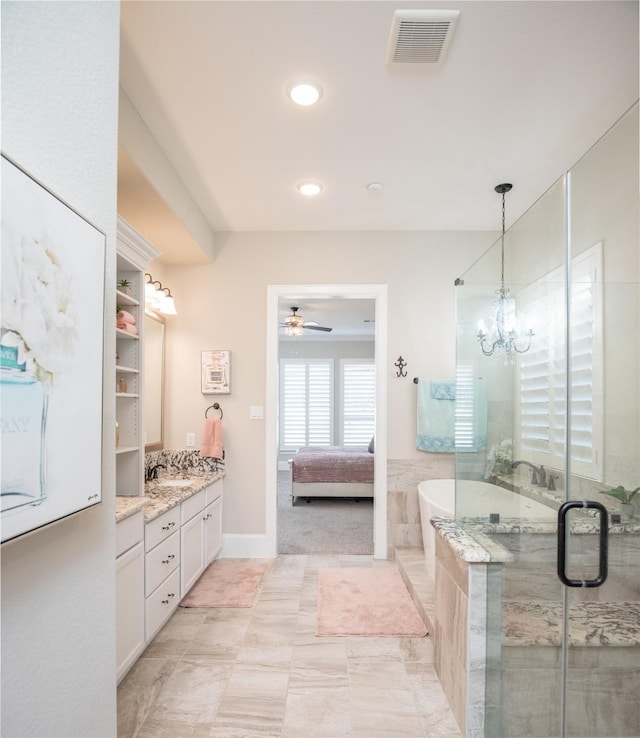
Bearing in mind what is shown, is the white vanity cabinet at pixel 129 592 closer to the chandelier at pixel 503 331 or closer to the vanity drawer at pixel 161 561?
the vanity drawer at pixel 161 561

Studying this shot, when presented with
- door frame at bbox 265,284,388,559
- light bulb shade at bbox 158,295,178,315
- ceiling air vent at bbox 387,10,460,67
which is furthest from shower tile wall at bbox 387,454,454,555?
ceiling air vent at bbox 387,10,460,67

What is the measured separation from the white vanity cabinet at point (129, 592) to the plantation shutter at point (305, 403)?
6536 millimetres

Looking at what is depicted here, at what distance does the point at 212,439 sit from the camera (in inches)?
154

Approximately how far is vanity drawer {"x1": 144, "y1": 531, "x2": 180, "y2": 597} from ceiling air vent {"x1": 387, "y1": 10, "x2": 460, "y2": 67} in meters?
2.70

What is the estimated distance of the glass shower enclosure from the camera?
132 cm

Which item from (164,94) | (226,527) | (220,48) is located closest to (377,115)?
(220,48)

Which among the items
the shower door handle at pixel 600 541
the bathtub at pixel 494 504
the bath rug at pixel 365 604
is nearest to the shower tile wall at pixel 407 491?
the bath rug at pixel 365 604

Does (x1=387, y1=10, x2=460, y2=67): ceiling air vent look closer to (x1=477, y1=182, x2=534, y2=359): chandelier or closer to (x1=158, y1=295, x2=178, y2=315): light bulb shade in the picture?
(x1=477, y1=182, x2=534, y2=359): chandelier

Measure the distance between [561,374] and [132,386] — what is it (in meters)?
2.35

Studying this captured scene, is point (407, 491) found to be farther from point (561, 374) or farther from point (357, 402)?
point (357, 402)

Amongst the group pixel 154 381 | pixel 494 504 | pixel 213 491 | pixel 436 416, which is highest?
pixel 154 381

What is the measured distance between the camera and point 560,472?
4.91 feet

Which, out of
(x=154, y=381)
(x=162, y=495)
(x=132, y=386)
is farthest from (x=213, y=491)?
(x=132, y=386)

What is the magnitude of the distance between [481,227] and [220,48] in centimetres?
277
